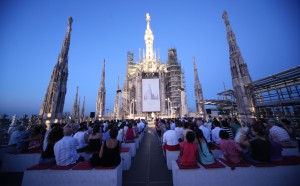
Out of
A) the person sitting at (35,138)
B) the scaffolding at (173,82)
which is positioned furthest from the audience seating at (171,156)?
the scaffolding at (173,82)

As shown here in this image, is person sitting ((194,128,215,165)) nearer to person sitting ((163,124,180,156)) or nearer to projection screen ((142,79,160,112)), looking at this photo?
person sitting ((163,124,180,156))

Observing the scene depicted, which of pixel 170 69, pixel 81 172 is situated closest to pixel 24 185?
pixel 81 172

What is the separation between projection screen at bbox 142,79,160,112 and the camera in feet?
113

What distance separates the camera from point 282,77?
10.3 meters

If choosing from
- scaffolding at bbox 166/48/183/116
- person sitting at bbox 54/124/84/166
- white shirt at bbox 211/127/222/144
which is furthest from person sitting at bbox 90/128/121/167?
scaffolding at bbox 166/48/183/116

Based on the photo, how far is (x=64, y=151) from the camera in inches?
142

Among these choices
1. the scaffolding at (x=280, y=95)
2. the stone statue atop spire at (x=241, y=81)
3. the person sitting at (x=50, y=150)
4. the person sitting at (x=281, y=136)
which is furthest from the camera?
the stone statue atop spire at (x=241, y=81)

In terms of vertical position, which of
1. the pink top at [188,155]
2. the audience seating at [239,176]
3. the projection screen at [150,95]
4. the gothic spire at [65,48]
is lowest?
the audience seating at [239,176]

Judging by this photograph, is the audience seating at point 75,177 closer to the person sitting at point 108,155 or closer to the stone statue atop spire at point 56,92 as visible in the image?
the person sitting at point 108,155

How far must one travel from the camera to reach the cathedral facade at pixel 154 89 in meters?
34.8

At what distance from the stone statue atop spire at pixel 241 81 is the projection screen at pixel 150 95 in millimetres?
19911

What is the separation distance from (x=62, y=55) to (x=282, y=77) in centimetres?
2671

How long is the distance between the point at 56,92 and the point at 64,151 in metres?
18.6

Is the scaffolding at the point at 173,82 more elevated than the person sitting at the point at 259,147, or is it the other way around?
the scaffolding at the point at 173,82
